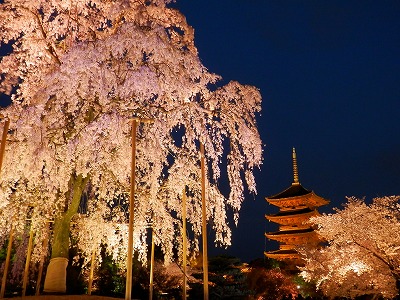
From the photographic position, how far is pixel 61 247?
10.0 m

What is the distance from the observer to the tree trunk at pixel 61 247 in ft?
32.2

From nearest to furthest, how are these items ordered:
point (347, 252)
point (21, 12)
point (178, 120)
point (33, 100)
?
point (33, 100), point (178, 120), point (21, 12), point (347, 252)

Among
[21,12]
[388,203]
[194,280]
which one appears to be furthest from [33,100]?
[388,203]

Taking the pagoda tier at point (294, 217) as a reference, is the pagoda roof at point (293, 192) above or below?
above

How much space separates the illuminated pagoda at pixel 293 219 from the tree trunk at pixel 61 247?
22849 mm

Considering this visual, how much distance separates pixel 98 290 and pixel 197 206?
10.1 meters

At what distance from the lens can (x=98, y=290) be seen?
18578 mm

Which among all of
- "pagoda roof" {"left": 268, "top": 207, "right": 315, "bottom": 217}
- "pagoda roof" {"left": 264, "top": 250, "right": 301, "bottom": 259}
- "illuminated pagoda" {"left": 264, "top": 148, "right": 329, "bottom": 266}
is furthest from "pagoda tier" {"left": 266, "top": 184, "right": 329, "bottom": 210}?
"pagoda roof" {"left": 264, "top": 250, "right": 301, "bottom": 259}

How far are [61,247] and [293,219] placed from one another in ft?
86.0

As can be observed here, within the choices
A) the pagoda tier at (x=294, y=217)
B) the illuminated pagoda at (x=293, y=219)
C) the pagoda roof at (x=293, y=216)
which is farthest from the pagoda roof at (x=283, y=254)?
the pagoda roof at (x=293, y=216)

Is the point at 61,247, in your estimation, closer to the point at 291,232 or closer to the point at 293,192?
the point at 291,232

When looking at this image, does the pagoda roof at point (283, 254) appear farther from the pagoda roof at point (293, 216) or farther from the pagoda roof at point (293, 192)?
the pagoda roof at point (293, 192)

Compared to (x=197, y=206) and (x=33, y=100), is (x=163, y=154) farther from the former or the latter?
(x=33, y=100)

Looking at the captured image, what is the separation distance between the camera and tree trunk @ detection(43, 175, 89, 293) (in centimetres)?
982
